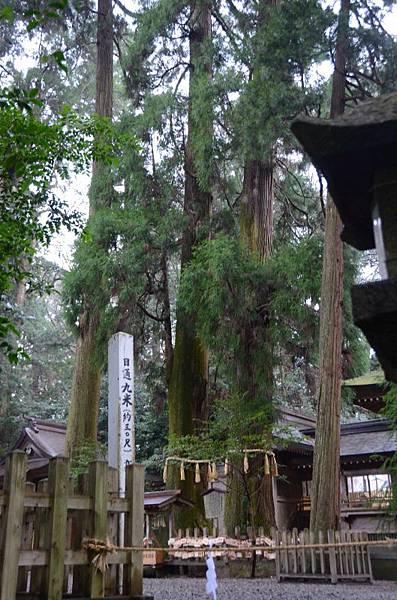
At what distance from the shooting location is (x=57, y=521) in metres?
4.07

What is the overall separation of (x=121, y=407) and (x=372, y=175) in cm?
369

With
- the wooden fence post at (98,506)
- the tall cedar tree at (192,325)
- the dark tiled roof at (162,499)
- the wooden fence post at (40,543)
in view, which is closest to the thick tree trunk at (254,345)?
the tall cedar tree at (192,325)

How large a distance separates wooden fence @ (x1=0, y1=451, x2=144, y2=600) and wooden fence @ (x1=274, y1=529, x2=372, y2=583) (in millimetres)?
4651

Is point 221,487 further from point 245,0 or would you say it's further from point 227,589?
point 245,0

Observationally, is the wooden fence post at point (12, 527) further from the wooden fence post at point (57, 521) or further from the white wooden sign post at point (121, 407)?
the white wooden sign post at point (121, 407)

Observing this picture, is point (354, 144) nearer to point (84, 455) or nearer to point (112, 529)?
point (112, 529)

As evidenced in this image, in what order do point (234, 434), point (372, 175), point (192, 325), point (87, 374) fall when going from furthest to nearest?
point (87, 374) → point (192, 325) → point (234, 434) → point (372, 175)

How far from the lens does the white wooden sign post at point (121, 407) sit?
211 inches

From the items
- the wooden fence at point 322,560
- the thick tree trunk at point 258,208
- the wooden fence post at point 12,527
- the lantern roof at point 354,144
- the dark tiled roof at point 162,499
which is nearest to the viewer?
the lantern roof at point 354,144

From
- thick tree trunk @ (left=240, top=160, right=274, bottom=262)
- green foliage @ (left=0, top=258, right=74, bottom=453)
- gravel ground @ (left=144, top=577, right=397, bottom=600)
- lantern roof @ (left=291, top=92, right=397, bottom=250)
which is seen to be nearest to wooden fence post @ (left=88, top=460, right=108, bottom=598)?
lantern roof @ (left=291, top=92, right=397, bottom=250)

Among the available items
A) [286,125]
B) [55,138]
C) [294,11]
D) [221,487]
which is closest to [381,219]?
[55,138]

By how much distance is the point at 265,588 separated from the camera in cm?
789

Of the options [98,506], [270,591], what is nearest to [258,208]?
[270,591]

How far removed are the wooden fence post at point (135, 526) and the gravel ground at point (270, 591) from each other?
8.41 feet
